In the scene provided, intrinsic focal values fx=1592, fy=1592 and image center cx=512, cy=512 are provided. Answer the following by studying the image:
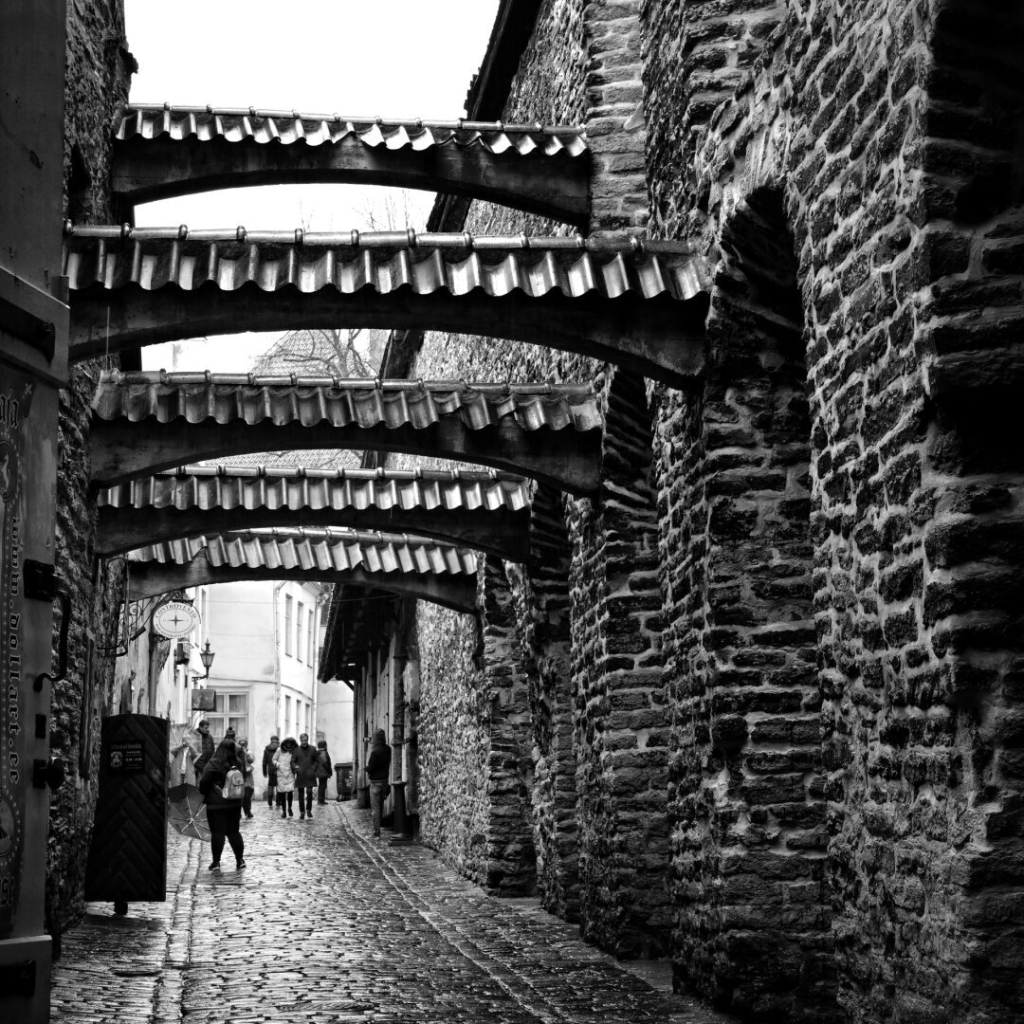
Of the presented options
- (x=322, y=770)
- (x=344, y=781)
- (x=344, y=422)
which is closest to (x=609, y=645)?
(x=344, y=422)

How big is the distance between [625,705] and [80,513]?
12.6 feet

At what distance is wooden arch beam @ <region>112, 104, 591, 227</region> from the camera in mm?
10570

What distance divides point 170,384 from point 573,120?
3.35 meters

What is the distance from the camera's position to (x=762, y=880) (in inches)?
275

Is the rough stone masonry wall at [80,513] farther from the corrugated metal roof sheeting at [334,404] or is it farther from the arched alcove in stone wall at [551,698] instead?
the arched alcove in stone wall at [551,698]

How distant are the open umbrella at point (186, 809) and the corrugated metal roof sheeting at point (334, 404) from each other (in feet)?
25.5

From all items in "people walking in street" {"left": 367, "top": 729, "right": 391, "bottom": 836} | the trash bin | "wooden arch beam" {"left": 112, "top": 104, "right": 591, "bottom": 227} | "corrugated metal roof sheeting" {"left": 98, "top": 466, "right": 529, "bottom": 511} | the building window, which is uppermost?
"wooden arch beam" {"left": 112, "top": 104, "right": 591, "bottom": 227}

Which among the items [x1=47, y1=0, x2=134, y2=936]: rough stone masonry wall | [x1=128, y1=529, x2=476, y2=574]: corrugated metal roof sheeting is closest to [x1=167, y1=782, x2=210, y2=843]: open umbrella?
[x1=128, y1=529, x2=476, y2=574]: corrugated metal roof sheeting

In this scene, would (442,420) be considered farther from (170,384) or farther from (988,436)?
(988,436)

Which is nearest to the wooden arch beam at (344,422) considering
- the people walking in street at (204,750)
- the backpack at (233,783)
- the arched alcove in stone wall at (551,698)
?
the arched alcove in stone wall at (551,698)

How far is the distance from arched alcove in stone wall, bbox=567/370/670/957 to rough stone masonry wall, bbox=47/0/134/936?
315 centimetres

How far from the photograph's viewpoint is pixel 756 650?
709 cm

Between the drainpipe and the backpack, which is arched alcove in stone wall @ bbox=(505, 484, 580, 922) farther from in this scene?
the drainpipe

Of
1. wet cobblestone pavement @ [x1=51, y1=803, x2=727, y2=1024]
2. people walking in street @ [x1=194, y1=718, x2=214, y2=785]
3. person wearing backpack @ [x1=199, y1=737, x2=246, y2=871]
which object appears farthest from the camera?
people walking in street @ [x1=194, y1=718, x2=214, y2=785]
